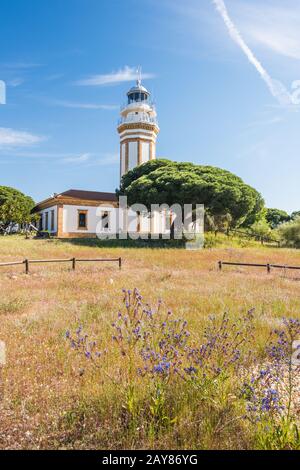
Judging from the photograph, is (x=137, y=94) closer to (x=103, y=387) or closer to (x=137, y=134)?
(x=137, y=134)

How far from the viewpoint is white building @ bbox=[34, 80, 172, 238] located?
36000mm

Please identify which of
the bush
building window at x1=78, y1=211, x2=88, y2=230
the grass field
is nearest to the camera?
the grass field

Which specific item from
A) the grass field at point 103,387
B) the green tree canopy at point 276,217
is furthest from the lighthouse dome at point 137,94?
the green tree canopy at point 276,217

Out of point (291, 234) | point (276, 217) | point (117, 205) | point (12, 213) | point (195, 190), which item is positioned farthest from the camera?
point (276, 217)

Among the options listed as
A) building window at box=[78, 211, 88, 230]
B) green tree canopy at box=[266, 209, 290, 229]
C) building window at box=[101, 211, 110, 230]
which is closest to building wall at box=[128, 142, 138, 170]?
building window at box=[101, 211, 110, 230]

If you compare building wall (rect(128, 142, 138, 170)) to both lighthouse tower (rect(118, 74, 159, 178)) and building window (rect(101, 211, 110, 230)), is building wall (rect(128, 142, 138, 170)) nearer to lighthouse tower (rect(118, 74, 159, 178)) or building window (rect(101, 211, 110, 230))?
lighthouse tower (rect(118, 74, 159, 178))

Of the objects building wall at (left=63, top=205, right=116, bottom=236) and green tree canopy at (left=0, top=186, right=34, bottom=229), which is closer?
green tree canopy at (left=0, top=186, right=34, bottom=229)

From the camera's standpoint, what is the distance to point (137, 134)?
3906 centimetres

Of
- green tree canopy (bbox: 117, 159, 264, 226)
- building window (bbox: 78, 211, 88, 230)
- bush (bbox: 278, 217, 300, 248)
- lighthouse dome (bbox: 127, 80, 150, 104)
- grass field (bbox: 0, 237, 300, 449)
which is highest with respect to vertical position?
lighthouse dome (bbox: 127, 80, 150, 104)

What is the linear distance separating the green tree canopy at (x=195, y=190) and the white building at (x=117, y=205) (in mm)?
7134

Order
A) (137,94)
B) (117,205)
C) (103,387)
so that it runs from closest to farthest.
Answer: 1. (103,387)
2. (117,205)
3. (137,94)

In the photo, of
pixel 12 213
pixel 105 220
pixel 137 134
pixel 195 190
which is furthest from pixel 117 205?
pixel 195 190

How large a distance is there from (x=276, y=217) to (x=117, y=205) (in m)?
46.7

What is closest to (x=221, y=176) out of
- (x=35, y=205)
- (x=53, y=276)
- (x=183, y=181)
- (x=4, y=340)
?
(x=183, y=181)
